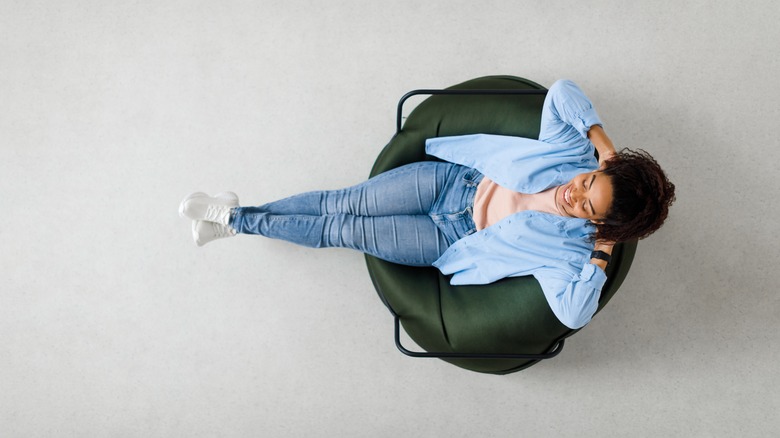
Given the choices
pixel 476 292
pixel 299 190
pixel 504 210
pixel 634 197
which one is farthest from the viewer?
pixel 299 190

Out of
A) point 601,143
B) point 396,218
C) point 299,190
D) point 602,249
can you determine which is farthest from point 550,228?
point 299,190

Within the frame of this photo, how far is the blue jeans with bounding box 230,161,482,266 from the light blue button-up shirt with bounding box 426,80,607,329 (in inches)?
3.8

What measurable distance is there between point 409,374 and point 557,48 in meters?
1.47

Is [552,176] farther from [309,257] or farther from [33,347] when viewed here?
[33,347]

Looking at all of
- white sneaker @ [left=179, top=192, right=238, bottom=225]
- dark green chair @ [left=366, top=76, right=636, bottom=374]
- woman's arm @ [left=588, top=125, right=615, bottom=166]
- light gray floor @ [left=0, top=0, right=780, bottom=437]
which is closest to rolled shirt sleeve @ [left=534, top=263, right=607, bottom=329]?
dark green chair @ [left=366, top=76, right=636, bottom=374]

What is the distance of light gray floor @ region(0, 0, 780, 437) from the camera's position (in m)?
2.25

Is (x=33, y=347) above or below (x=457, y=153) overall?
below

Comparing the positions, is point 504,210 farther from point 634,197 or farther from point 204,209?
point 204,209

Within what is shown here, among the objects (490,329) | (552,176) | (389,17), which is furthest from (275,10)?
(490,329)

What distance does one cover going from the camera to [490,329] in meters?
1.82

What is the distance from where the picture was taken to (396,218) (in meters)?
1.90

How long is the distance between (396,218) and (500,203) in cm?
35

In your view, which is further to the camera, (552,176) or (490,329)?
(490,329)

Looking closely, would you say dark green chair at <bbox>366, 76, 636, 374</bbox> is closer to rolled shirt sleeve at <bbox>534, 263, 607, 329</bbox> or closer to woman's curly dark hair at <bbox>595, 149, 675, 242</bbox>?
rolled shirt sleeve at <bbox>534, 263, 607, 329</bbox>
